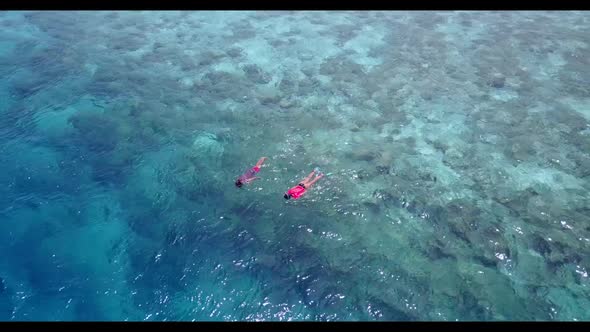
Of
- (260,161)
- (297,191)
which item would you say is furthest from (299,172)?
(260,161)

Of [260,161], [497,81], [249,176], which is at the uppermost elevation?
[497,81]

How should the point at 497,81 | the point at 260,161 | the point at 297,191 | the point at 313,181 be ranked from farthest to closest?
the point at 497,81, the point at 260,161, the point at 313,181, the point at 297,191

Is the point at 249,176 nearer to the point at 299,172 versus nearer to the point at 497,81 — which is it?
the point at 299,172

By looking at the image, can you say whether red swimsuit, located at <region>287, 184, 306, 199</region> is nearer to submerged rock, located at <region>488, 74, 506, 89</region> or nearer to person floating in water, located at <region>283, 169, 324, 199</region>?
person floating in water, located at <region>283, 169, 324, 199</region>

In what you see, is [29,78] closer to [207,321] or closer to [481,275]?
[207,321]

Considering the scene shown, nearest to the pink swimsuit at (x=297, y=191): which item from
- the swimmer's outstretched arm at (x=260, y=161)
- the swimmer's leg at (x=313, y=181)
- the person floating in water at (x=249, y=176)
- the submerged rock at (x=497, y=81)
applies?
the swimmer's leg at (x=313, y=181)

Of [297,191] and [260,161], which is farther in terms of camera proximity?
[260,161]

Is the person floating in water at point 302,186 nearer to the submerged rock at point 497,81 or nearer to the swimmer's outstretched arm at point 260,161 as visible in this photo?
the swimmer's outstretched arm at point 260,161
